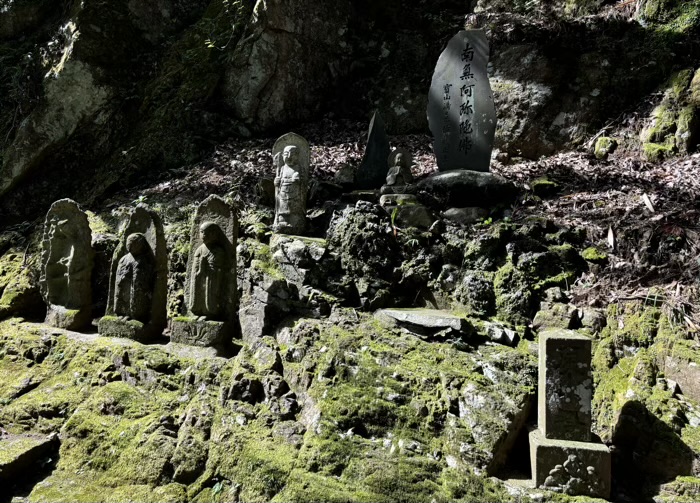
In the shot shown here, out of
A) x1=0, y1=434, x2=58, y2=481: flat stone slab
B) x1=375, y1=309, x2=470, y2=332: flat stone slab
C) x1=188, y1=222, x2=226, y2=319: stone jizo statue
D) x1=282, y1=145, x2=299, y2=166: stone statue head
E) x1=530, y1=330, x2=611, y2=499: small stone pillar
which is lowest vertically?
x1=0, y1=434, x2=58, y2=481: flat stone slab

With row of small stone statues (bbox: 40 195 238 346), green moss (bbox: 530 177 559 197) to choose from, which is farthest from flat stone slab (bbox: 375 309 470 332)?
green moss (bbox: 530 177 559 197)

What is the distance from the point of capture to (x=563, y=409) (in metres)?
3.10

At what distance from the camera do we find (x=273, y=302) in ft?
17.2

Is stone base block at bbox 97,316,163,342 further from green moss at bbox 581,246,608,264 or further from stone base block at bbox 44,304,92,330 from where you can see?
green moss at bbox 581,246,608,264

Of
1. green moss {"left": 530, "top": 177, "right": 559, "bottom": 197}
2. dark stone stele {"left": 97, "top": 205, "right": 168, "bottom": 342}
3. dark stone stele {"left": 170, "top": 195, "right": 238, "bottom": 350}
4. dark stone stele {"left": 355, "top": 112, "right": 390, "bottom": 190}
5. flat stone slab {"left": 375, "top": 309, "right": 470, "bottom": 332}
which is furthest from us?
dark stone stele {"left": 355, "top": 112, "right": 390, "bottom": 190}

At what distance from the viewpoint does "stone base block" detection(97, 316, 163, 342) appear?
206 inches

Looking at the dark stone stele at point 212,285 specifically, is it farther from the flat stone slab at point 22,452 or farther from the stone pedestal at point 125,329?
the flat stone slab at point 22,452

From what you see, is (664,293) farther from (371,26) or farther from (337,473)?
(371,26)

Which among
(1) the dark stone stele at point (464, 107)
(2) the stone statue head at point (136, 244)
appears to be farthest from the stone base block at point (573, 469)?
(1) the dark stone stele at point (464, 107)

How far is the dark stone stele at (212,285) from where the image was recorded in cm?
505

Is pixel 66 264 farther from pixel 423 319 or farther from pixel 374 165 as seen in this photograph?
pixel 374 165

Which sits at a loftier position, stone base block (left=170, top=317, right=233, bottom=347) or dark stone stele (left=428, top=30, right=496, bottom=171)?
dark stone stele (left=428, top=30, right=496, bottom=171)

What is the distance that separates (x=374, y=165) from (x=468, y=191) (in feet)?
7.16

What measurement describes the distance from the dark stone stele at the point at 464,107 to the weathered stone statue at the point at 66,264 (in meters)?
5.23
